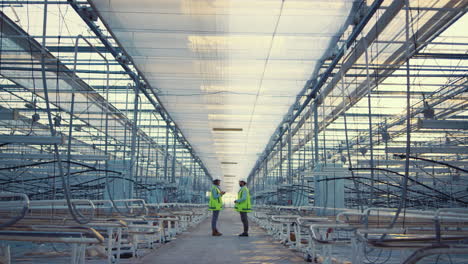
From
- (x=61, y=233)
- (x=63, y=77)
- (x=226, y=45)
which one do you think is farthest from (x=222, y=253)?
(x=63, y=77)

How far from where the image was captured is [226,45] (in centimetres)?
839

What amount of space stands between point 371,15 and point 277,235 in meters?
5.28

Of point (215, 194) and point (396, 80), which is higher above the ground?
point (396, 80)

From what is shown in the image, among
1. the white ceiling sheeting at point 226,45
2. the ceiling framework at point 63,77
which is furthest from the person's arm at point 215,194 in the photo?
the white ceiling sheeting at point 226,45

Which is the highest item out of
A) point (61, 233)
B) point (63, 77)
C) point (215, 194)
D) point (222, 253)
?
point (63, 77)

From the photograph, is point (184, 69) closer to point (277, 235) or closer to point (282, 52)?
point (282, 52)

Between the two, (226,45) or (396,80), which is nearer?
(226,45)

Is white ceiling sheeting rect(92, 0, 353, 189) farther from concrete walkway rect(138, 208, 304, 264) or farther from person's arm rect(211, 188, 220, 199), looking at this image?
concrete walkway rect(138, 208, 304, 264)

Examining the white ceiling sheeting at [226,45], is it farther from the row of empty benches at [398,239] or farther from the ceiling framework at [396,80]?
the row of empty benches at [398,239]

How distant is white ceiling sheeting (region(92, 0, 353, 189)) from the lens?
23.2 ft

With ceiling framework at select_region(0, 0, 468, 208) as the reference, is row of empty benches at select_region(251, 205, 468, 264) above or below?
below

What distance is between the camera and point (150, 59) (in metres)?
9.34

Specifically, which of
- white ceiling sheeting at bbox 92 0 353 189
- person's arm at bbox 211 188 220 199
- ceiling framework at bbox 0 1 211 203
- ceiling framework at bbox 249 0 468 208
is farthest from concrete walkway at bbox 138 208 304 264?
white ceiling sheeting at bbox 92 0 353 189

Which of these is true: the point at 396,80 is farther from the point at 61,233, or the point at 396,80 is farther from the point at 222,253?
the point at 61,233
